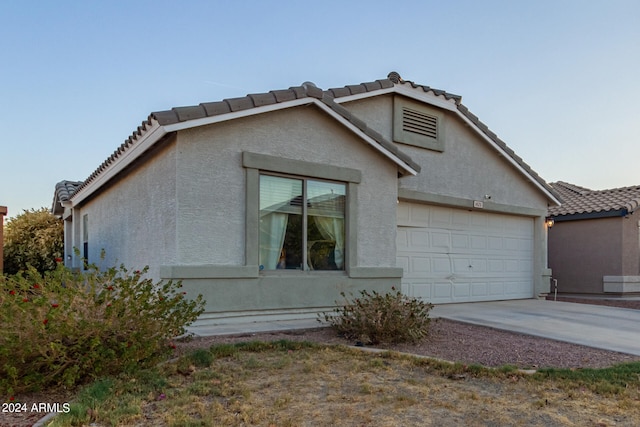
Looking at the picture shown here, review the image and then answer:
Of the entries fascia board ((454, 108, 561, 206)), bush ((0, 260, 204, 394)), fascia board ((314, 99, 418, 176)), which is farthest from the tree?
fascia board ((454, 108, 561, 206))

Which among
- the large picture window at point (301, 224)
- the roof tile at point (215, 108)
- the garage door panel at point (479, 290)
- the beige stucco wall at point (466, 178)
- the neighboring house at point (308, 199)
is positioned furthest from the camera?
the garage door panel at point (479, 290)

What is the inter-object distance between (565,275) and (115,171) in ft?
46.2

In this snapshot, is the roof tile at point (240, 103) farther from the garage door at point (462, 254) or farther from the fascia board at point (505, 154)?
the fascia board at point (505, 154)

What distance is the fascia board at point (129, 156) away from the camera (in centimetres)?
713

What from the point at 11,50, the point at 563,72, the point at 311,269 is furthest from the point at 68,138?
the point at 563,72

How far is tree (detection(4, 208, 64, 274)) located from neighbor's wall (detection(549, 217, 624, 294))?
17.8m

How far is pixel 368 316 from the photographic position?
21.2 feet

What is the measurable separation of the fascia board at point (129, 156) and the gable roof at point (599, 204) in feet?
42.0

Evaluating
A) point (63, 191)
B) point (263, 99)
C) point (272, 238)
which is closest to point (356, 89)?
point (263, 99)

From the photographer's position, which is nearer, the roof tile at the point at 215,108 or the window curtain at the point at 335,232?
the roof tile at the point at 215,108

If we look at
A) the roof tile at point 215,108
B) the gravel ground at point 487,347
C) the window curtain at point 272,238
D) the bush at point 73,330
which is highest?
the roof tile at point 215,108

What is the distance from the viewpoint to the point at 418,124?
11.2 m

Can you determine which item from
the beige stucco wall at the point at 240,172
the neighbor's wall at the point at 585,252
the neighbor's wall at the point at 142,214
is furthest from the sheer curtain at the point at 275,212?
→ the neighbor's wall at the point at 585,252

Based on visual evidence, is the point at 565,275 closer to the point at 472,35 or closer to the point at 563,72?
the point at 563,72
